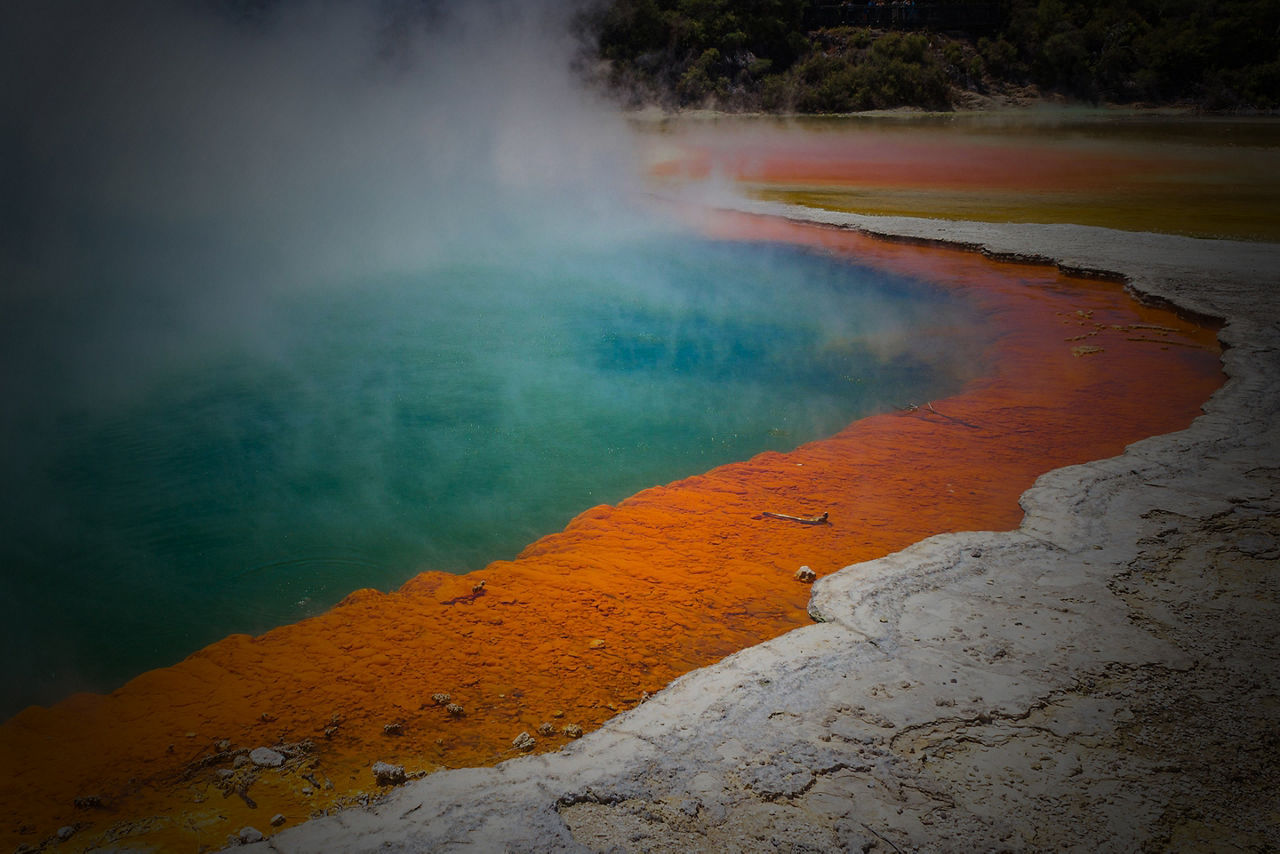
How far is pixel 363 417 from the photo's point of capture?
4.41m

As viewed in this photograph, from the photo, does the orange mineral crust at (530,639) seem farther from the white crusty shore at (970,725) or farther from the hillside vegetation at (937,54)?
the hillside vegetation at (937,54)

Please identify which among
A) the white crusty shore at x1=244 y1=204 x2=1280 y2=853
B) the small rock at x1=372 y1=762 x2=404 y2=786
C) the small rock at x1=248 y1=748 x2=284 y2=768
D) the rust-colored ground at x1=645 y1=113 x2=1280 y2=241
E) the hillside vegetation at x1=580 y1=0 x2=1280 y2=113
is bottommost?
the small rock at x1=248 y1=748 x2=284 y2=768

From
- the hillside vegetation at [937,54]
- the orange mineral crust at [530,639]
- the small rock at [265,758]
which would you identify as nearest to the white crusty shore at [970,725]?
the orange mineral crust at [530,639]

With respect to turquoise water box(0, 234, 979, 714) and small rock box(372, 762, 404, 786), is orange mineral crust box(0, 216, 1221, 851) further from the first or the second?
turquoise water box(0, 234, 979, 714)

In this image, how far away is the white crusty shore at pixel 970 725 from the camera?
1489mm

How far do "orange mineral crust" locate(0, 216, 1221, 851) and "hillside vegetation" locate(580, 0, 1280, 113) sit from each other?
2795 cm

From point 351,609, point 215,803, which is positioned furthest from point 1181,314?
point 215,803

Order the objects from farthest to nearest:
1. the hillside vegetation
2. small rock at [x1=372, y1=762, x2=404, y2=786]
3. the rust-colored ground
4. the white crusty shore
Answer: the hillside vegetation < the rust-colored ground < small rock at [x1=372, y1=762, x2=404, y2=786] < the white crusty shore

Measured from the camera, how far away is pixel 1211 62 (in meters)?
30.5

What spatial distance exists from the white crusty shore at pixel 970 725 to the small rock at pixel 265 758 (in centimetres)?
→ 43

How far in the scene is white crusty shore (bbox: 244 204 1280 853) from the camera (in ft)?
4.89

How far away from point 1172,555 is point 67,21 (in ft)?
28.1

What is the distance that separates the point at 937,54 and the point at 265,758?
40.6m

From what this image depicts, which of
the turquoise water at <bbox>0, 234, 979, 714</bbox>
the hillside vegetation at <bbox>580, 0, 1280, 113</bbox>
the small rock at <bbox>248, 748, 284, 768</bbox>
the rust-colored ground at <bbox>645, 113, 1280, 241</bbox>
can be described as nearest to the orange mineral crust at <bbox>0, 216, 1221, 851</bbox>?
the small rock at <bbox>248, 748, 284, 768</bbox>
